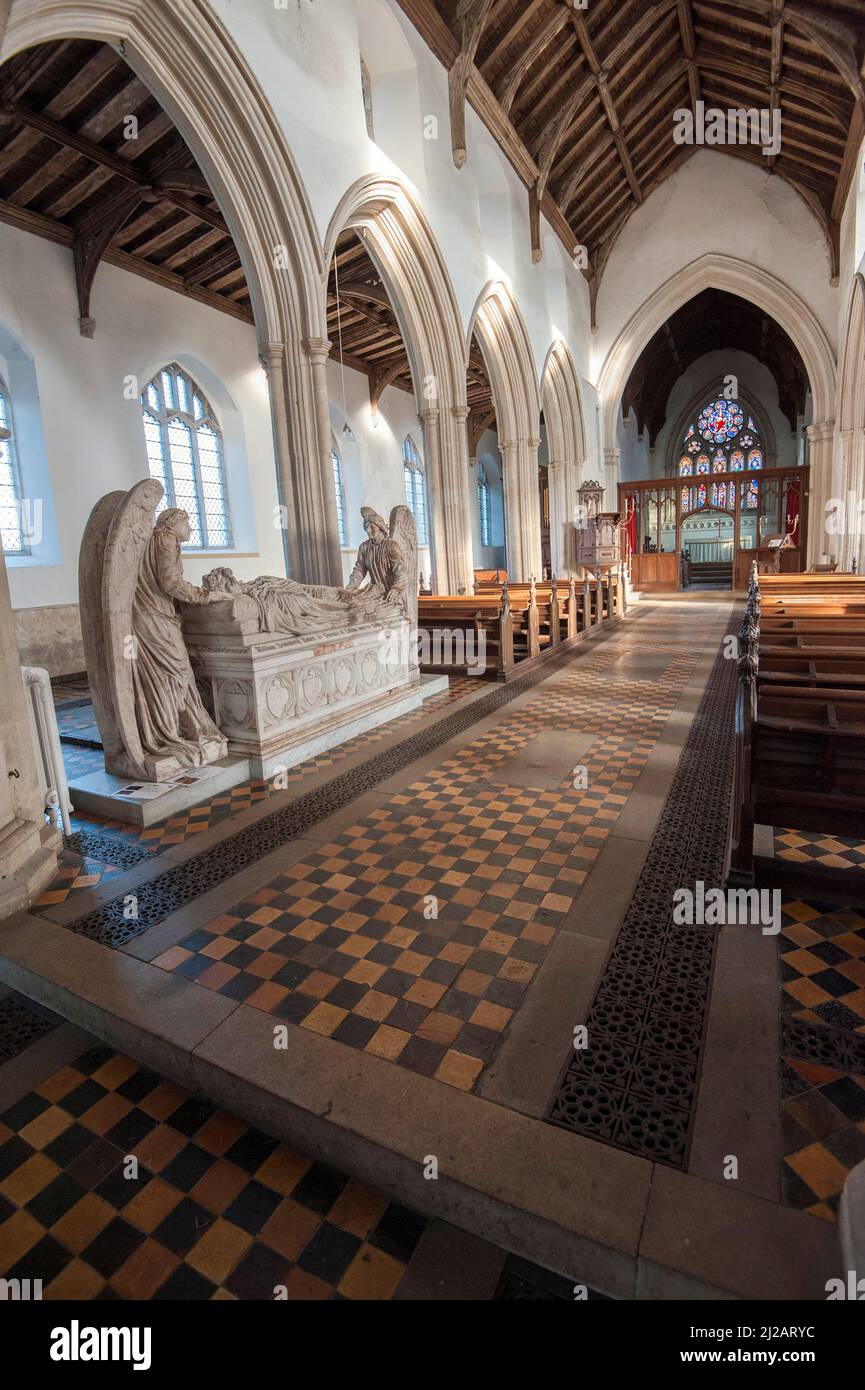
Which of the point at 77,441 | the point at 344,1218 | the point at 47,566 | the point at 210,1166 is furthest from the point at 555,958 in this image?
the point at 77,441

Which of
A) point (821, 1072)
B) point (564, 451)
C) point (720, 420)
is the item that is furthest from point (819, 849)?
point (720, 420)

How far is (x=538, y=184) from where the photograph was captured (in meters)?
13.0

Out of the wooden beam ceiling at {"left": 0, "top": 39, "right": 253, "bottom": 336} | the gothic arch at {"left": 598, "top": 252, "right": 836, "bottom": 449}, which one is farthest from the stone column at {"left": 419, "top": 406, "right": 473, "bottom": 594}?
the gothic arch at {"left": 598, "top": 252, "right": 836, "bottom": 449}

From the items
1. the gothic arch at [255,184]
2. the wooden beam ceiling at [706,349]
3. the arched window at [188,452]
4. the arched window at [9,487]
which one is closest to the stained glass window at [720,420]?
the wooden beam ceiling at [706,349]

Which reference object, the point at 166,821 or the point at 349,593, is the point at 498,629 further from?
the point at 166,821

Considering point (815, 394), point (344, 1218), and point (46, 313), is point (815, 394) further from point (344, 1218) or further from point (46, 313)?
point (344, 1218)

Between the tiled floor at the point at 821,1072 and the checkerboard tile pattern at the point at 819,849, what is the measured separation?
467 millimetres

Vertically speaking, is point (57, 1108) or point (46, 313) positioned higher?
point (46, 313)

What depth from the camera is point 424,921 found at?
2.55 meters

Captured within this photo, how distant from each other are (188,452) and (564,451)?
9.67 metres

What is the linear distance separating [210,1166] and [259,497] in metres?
12.2

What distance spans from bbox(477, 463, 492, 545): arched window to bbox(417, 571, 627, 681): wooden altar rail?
14527mm
